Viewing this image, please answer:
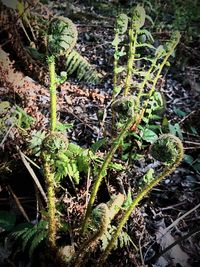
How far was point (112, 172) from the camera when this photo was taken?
241 cm

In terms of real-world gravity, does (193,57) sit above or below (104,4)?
below

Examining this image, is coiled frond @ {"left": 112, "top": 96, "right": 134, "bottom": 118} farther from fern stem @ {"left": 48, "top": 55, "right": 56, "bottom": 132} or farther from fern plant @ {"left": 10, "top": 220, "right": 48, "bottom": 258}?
fern plant @ {"left": 10, "top": 220, "right": 48, "bottom": 258}

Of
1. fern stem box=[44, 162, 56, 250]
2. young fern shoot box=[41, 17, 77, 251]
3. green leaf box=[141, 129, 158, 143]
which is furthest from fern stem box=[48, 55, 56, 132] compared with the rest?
green leaf box=[141, 129, 158, 143]

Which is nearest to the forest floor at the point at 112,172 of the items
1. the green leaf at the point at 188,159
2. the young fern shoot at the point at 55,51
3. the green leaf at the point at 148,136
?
the green leaf at the point at 188,159

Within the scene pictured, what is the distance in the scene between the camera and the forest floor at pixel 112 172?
85.2 inches

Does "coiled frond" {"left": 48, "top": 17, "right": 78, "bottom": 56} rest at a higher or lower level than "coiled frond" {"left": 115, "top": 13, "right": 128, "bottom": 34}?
higher

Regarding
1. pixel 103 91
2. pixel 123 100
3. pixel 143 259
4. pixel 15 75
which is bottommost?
pixel 143 259

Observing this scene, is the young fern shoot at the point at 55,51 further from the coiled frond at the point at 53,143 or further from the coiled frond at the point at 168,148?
the coiled frond at the point at 168,148

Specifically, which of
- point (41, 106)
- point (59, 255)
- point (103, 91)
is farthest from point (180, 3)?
point (59, 255)

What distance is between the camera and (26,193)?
2312mm

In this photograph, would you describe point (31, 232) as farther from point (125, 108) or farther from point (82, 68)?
point (82, 68)

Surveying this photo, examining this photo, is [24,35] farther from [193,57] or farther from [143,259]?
[143,259]

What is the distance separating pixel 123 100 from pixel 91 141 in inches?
49.1

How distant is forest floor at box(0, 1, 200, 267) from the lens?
7.10ft
